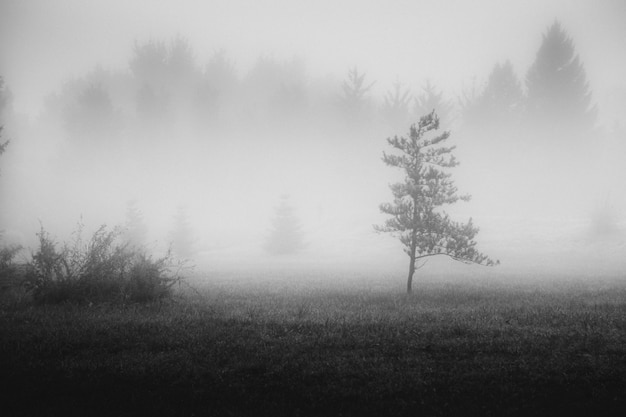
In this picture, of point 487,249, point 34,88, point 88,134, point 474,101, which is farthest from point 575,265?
point 34,88

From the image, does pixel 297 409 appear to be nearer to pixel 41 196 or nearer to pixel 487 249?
pixel 487 249

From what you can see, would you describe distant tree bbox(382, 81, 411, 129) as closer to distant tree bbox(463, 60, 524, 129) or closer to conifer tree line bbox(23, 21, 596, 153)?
conifer tree line bbox(23, 21, 596, 153)

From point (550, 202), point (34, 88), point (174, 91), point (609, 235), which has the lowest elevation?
point (609, 235)

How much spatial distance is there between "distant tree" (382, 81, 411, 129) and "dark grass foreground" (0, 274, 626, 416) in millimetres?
55957

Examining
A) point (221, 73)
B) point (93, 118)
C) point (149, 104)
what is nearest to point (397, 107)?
point (221, 73)

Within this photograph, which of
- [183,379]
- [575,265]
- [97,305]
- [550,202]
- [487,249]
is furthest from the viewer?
[550,202]

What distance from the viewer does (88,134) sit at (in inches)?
2697

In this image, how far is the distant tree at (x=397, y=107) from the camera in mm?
63938

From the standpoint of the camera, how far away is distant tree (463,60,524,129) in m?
60.0

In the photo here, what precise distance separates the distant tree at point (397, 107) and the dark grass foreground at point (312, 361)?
56.0m

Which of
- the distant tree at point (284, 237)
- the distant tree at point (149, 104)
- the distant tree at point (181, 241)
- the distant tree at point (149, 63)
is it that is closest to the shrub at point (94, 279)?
the distant tree at point (181, 241)

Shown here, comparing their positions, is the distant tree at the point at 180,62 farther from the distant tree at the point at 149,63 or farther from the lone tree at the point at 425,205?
the lone tree at the point at 425,205

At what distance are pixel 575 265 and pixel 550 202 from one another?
31.5 meters

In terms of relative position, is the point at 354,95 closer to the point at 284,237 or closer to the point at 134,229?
the point at 284,237
